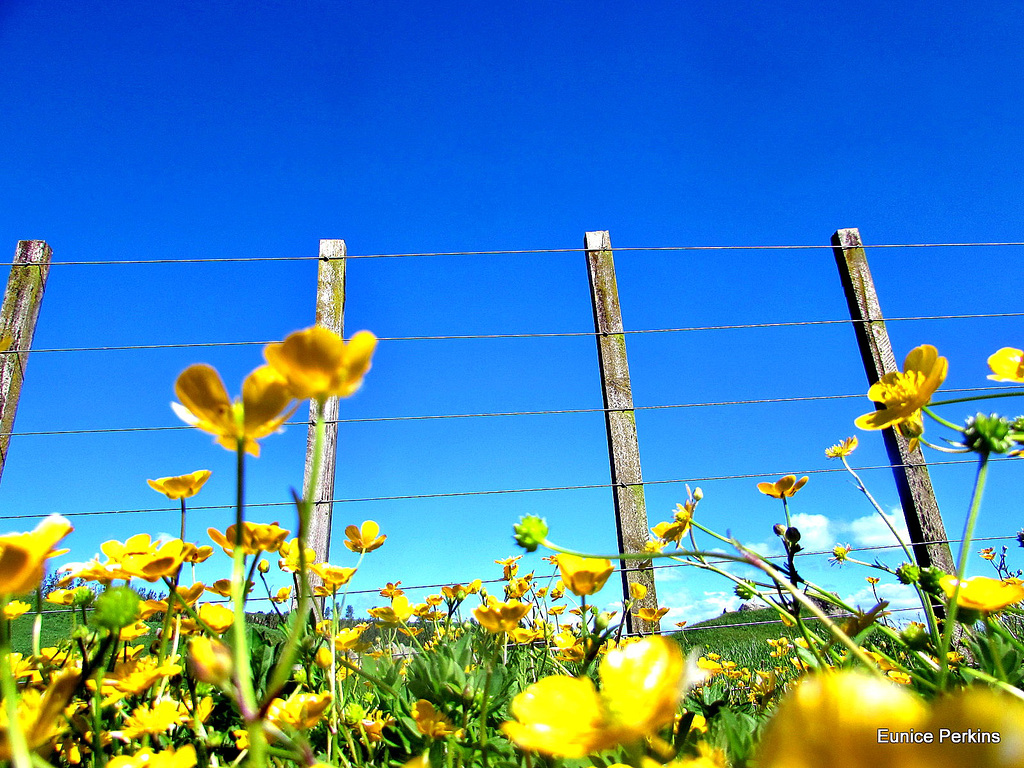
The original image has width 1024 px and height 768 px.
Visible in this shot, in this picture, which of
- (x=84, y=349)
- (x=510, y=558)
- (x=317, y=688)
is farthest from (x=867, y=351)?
(x=84, y=349)

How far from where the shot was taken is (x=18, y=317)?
1.98 m

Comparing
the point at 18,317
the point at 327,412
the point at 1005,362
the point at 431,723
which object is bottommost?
the point at 431,723

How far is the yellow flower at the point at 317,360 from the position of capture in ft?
0.71

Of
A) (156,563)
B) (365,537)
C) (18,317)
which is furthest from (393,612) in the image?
(18,317)

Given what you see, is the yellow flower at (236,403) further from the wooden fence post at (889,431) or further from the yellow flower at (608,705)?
the wooden fence post at (889,431)

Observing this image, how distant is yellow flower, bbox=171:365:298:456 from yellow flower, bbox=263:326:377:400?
0.01 meters

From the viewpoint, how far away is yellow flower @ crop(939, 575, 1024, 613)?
0.34 m

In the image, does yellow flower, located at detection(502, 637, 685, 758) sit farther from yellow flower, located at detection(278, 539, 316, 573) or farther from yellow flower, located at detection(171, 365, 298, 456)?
yellow flower, located at detection(278, 539, 316, 573)

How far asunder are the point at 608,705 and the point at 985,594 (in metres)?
0.29

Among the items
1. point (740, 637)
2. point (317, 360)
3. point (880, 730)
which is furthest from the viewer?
point (740, 637)

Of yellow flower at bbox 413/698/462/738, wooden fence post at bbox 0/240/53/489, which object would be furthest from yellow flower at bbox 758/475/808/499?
wooden fence post at bbox 0/240/53/489

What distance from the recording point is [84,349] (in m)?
2.03

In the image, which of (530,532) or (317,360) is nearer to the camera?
(317,360)

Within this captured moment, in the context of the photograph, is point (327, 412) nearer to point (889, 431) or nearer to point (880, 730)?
point (889, 431)
